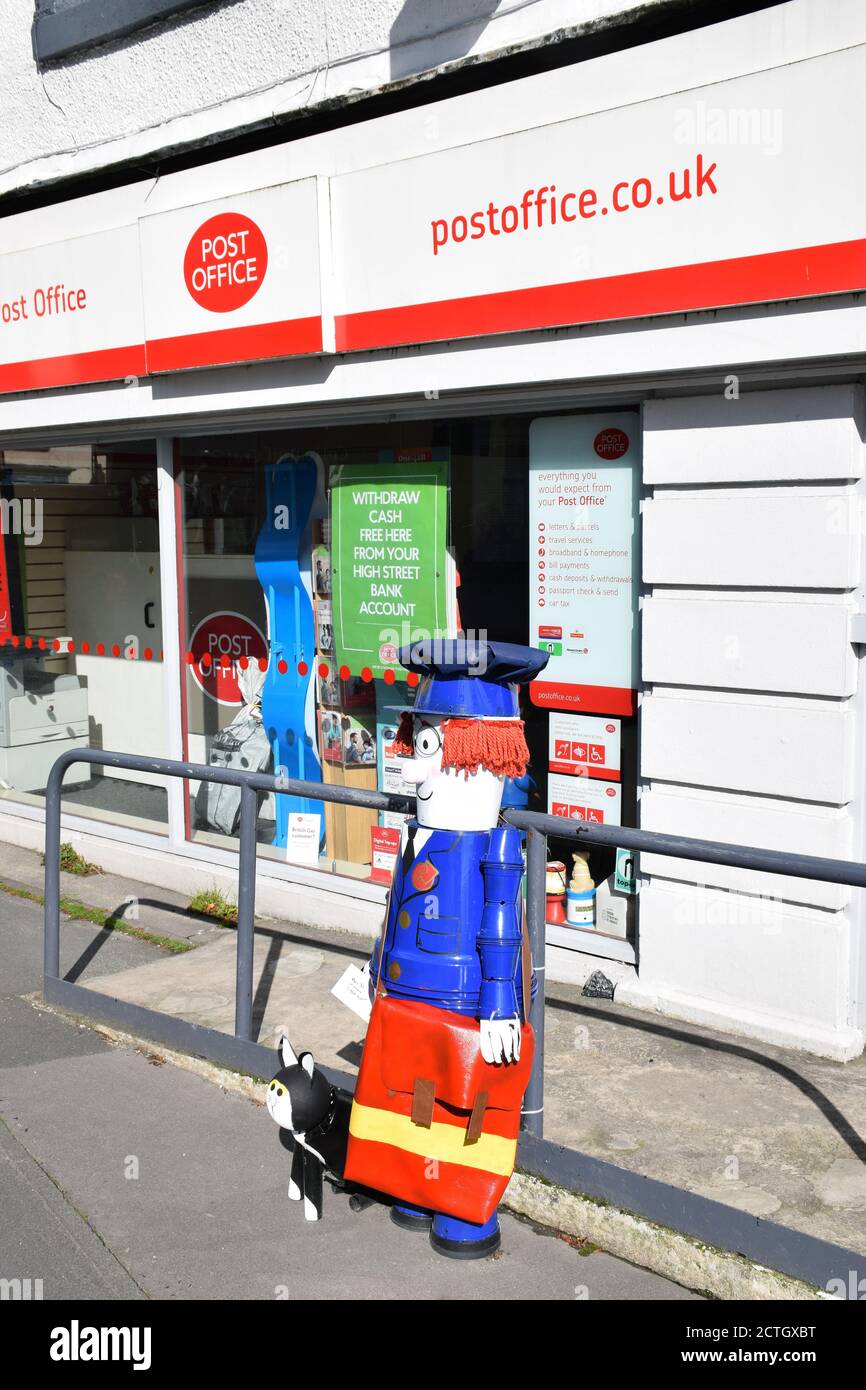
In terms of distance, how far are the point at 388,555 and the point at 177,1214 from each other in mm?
3258

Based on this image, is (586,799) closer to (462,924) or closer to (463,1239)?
(462,924)

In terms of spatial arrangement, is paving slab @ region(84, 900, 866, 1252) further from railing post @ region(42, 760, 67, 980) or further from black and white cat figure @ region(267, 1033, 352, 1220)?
black and white cat figure @ region(267, 1033, 352, 1220)

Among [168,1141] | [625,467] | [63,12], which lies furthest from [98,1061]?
[63,12]

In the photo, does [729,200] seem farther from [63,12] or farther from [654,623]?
[63,12]

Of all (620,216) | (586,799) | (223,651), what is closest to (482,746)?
(586,799)

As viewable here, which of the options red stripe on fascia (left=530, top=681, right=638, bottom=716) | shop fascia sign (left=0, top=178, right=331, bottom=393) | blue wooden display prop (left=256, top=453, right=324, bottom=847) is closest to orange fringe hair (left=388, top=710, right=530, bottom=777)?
red stripe on fascia (left=530, top=681, right=638, bottom=716)

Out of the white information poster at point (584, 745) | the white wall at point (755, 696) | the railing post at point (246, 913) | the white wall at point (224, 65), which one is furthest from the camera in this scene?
the white information poster at point (584, 745)

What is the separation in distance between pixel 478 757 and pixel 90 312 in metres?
4.63

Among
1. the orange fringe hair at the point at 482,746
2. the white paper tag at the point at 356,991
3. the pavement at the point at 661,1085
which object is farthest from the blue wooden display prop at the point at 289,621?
the orange fringe hair at the point at 482,746

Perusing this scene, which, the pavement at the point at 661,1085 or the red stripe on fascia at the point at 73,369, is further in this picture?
the red stripe on fascia at the point at 73,369

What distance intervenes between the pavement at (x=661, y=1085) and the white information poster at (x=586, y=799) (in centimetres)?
74

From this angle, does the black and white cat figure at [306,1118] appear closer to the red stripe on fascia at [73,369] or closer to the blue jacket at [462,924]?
the blue jacket at [462,924]

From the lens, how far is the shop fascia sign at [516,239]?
419cm

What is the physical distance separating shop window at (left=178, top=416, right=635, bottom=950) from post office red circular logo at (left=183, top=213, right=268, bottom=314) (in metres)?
0.76
